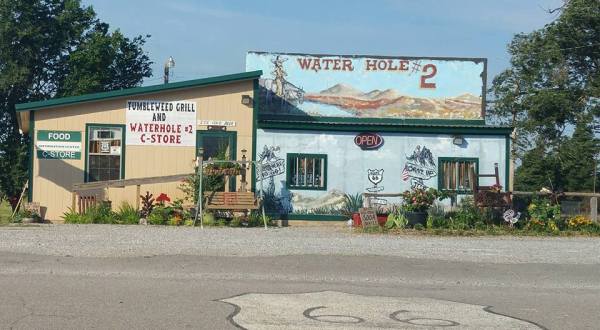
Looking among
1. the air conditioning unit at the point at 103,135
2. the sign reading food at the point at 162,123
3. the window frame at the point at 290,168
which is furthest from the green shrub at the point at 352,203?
the air conditioning unit at the point at 103,135

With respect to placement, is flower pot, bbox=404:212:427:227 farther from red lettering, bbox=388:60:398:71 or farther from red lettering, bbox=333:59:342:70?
red lettering, bbox=333:59:342:70

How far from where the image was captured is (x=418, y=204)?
2141 centimetres

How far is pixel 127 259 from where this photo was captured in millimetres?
13750

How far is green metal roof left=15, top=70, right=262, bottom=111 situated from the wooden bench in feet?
12.0

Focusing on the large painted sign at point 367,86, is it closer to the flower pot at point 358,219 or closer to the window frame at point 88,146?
the flower pot at point 358,219

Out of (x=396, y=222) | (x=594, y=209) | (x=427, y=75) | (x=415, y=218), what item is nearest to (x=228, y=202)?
(x=396, y=222)

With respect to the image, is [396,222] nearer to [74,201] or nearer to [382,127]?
[382,127]

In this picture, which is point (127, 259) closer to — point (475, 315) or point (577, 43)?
point (475, 315)

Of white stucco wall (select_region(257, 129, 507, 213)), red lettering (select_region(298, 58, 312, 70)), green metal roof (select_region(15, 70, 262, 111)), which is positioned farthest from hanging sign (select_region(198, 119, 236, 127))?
red lettering (select_region(298, 58, 312, 70))

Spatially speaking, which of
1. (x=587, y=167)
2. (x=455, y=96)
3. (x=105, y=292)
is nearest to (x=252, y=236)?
(x=105, y=292)

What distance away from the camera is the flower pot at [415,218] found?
21.2 meters

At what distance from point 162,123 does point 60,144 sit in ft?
9.85

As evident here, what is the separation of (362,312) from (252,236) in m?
8.96

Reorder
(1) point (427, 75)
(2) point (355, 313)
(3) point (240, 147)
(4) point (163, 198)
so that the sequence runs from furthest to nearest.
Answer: (1) point (427, 75), (3) point (240, 147), (4) point (163, 198), (2) point (355, 313)
